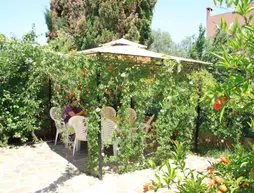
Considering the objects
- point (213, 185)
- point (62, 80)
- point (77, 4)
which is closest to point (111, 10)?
point (77, 4)

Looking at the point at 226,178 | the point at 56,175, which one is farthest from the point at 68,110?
the point at 226,178

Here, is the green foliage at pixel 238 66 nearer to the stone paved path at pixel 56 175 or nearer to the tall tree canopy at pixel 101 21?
the stone paved path at pixel 56 175

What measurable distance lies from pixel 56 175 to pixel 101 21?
9959 millimetres

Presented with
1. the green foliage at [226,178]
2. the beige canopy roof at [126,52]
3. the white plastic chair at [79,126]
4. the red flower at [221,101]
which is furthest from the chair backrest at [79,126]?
the red flower at [221,101]

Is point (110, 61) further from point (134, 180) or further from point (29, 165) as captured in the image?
point (29, 165)

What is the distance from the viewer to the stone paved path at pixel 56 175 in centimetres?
424

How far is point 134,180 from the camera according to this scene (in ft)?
15.1

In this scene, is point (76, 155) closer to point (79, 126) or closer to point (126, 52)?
point (79, 126)

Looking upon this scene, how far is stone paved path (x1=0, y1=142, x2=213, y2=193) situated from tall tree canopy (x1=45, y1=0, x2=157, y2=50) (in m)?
8.15

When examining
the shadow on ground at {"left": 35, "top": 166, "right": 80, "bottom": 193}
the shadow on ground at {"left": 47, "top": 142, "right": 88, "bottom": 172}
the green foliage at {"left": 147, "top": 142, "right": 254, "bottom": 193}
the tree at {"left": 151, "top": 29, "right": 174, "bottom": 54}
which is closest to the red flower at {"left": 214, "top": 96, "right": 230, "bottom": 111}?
the green foliage at {"left": 147, "top": 142, "right": 254, "bottom": 193}

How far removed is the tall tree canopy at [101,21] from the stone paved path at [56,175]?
26.7 feet

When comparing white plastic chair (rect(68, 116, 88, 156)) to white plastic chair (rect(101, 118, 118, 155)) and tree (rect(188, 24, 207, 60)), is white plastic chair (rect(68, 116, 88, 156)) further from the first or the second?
tree (rect(188, 24, 207, 60))

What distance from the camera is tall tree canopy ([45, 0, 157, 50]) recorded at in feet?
42.0

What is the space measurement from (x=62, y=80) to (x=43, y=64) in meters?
1.33
